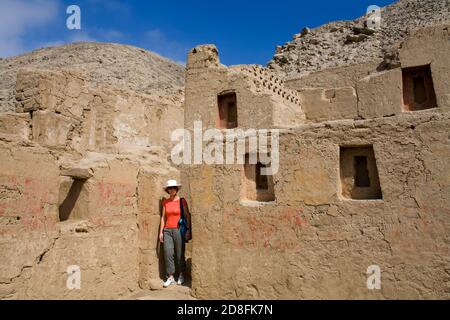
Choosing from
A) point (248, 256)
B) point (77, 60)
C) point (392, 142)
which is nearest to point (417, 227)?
point (392, 142)

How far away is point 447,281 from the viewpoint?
3.93 metres

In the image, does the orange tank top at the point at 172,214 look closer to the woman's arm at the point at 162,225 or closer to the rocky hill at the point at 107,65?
the woman's arm at the point at 162,225

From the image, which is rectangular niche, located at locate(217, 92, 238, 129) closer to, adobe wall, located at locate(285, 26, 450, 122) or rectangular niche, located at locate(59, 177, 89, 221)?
adobe wall, located at locate(285, 26, 450, 122)

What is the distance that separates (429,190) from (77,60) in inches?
1243

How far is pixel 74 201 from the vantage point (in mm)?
5426

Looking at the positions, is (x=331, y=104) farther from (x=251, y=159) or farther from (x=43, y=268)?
(x=43, y=268)

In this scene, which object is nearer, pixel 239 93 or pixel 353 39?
pixel 239 93

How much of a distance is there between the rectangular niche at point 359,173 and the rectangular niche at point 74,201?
11.3 ft

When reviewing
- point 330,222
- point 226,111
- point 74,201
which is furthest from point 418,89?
point 74,201

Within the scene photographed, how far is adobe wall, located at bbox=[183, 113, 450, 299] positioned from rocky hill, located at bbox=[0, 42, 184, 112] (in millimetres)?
21531

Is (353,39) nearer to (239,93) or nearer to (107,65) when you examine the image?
(239,93)

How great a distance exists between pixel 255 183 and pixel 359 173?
1.45 m

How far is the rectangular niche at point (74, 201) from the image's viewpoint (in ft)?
17.2

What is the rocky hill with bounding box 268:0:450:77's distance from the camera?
1939 centimetres
